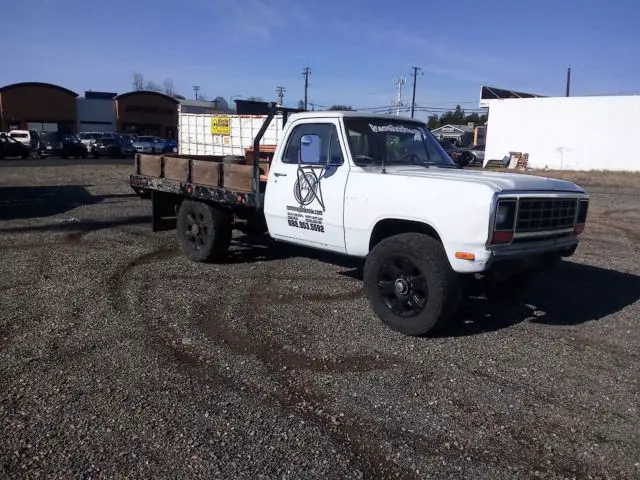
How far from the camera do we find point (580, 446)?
3441 millimetres

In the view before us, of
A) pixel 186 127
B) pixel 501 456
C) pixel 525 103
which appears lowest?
pixel 501 456

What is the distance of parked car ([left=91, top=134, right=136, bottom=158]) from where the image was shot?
38344 mm

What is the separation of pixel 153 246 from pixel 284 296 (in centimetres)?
334

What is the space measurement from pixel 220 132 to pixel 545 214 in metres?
12.6

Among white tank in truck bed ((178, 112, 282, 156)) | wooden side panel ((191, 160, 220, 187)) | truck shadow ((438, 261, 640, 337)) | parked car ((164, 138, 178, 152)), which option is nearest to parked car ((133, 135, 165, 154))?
parked car ((164, 138, 178, 152))

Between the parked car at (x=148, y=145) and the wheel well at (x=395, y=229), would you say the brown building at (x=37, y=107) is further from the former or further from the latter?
the wheel well at (x=395, y=229)

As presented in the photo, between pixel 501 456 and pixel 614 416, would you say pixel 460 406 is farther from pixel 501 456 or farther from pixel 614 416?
pixel 614 416

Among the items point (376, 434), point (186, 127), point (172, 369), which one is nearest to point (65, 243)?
point (172, 369)

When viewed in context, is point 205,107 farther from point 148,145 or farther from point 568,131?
point 568,131

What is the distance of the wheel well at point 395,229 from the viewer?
5137 millimetres

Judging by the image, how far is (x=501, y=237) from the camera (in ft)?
15.1

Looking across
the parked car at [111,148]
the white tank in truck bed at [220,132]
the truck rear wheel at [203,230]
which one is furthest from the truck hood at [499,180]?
the parked car at [111,148]

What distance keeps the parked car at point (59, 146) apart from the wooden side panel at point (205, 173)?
33295 mm

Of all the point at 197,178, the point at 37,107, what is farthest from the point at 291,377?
the point at 37,107
